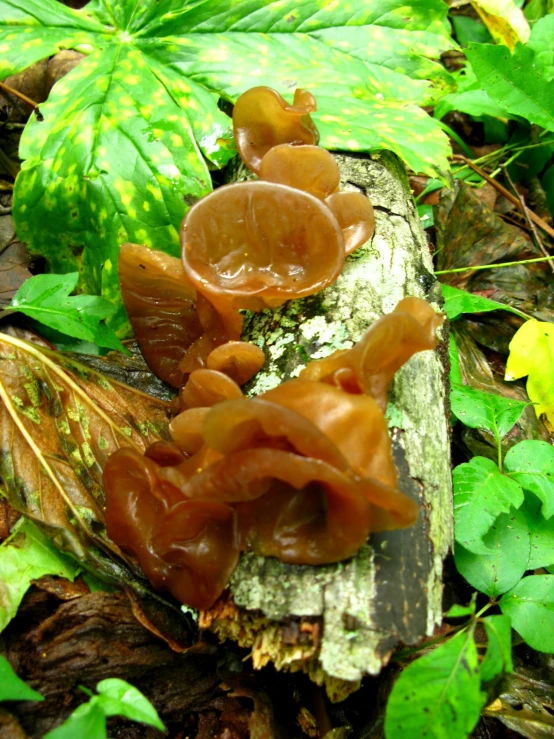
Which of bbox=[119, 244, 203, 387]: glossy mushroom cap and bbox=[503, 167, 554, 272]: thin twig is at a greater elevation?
bbox=[119, 244, 203, 387]: glossy mushroom cap

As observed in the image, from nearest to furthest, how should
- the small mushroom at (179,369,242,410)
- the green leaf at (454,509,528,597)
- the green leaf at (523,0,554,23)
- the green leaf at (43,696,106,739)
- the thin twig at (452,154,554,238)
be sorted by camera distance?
the green leaf at (43,696,106,739) → the small mushroom at (179,369,242,410) → the green leaf at (454,509,528,597) → the thin twig at (452,154,554,238) → the green leaf at (523,0,554,23)

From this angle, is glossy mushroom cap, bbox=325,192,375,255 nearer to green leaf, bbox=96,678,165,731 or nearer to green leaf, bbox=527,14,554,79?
green leaf, bbox=96,678,165,731

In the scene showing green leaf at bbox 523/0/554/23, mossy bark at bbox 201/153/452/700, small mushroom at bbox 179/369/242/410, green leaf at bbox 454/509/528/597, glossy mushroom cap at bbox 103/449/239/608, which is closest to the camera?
mossy bark at bbox 201/153/452/700

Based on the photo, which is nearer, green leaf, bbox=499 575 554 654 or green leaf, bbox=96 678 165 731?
green leaf, bbox=96 678 165 731

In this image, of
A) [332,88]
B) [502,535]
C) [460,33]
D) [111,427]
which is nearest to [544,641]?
[502,535]

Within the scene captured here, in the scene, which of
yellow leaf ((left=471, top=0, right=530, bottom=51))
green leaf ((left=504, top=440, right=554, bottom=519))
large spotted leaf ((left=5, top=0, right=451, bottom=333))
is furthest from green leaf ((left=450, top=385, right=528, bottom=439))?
yellow leaf ((left=471, top=0, right=530, bottom=51))

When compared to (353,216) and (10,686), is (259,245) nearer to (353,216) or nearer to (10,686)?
(353,216)

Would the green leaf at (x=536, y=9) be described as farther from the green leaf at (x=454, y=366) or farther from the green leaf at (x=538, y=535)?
the green leaf at (x=538, y=535)

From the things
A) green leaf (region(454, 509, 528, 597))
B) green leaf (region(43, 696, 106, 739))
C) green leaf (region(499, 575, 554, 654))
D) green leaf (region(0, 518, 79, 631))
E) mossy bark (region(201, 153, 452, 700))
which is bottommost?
green leaf (region(499, 575, 554, 654))
